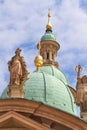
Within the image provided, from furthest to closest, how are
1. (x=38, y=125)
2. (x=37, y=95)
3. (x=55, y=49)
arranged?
(x=55, y=49) < (x=37, y=95) < (x=38, y=125)

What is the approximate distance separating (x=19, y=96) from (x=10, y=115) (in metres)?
1.36

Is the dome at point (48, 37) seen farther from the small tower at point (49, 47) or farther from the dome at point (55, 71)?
the dome at point (55, 71)

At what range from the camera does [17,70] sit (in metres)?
28.0

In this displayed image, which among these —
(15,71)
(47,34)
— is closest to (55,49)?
(47,34)

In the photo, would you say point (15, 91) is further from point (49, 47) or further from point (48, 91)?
point (49, 47)

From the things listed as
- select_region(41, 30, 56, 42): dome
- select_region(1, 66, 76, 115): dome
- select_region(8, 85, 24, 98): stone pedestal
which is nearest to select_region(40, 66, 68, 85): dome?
select_region(41, 30, 56, 42): dome

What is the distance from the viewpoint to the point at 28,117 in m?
27.3

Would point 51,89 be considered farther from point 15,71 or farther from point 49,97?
point 15,71

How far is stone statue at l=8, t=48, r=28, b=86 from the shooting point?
91.8ft

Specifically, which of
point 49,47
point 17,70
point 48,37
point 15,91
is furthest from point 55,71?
point 15,91

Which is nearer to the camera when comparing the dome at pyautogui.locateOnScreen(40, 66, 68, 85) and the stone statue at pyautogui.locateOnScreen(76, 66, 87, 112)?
the stone statue at pyautogui.locateOnScreen(76, 66, 87, 112)

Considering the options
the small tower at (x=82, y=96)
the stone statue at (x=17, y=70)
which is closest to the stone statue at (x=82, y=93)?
the small tower at (x=82, y=96)

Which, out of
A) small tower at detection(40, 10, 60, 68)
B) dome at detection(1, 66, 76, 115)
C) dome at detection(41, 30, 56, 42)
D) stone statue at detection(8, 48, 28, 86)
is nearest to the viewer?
stone statue at detection(8, 48, 28, 86)

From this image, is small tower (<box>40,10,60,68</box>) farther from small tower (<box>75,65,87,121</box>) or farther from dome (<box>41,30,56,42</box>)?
small tower (<box>75,65,87,121</box>)
